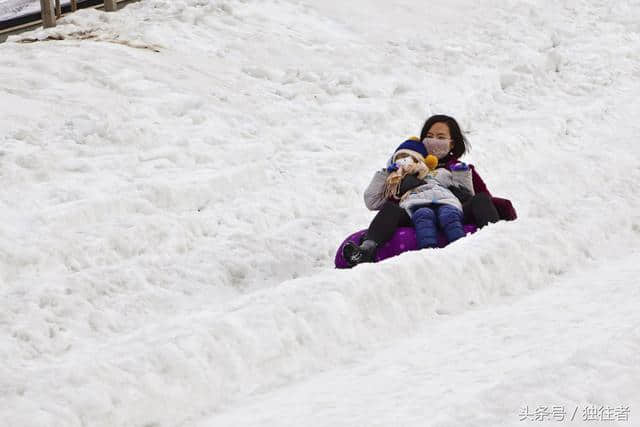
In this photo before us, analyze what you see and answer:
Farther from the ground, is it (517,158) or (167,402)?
(167,402)

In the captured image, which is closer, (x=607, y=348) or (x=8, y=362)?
(x=607, y=348)

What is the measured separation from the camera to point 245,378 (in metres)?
3.85

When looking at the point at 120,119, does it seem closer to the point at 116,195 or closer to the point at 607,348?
the point at 116,195

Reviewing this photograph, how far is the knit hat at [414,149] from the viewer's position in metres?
6.56

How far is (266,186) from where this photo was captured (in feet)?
25.5

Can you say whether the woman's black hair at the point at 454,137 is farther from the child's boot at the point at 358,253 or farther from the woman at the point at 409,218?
the child's boot at the point at 358,253

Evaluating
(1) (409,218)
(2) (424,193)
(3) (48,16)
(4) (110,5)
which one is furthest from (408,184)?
(4) (110,5)

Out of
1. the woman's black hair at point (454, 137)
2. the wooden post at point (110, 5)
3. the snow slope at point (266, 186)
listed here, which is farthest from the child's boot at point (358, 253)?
the wooden post at point (110, 5)

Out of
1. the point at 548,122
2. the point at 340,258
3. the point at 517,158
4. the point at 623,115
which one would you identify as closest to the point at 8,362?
the point at 340,258

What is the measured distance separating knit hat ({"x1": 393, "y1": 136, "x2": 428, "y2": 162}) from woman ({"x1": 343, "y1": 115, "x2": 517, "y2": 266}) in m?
0.16

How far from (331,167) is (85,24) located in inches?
176

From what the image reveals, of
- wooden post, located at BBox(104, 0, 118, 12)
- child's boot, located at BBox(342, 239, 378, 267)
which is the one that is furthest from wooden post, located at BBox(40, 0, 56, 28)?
child's boot, located at BBox(342, 239, 378, 267)

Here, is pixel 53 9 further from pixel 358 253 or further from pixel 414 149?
pixel 358 253

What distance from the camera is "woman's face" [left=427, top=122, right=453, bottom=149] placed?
6840 millimetres
